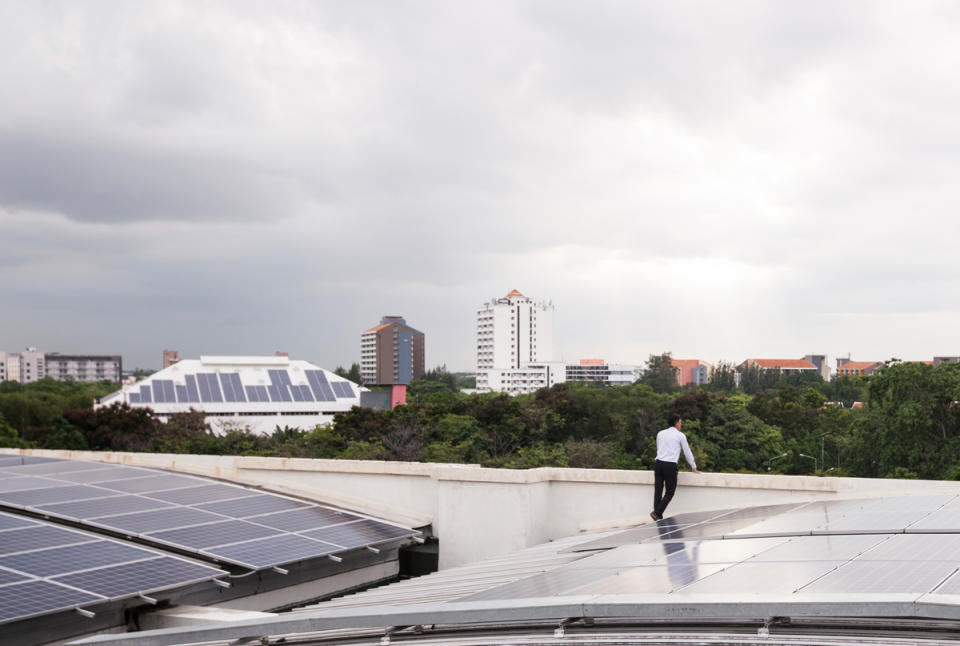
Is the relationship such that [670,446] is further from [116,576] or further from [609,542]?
[116,576]

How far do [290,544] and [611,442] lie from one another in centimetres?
4985

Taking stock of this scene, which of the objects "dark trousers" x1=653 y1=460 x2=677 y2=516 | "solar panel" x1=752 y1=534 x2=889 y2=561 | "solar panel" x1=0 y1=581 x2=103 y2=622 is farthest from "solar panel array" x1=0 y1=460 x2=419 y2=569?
"solar panel" x1=752 y1=534 x2=889 y2=561

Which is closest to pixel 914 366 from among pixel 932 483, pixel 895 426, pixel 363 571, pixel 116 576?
pixel 895 426

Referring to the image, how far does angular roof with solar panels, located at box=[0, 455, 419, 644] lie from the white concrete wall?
91 centimetres

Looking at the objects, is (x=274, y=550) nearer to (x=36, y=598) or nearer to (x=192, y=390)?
(x=36, y=598)

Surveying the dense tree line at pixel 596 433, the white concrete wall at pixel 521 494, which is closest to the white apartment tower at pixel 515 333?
the dense tree line at pixel 596 433

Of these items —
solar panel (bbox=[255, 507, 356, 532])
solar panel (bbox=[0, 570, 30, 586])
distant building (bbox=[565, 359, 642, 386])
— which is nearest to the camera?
solar panel (bbox=[0, 570, 30, 586])

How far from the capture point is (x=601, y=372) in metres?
195

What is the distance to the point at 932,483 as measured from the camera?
10.2 m

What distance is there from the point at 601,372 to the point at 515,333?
23.8 metres

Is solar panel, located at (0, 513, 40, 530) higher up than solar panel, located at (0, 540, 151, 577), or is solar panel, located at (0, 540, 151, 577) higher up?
solar panel, located at (0, 513, 40, 530)

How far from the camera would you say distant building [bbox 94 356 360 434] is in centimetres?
7756

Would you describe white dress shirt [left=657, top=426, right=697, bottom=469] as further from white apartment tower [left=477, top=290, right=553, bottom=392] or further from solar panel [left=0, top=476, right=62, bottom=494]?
white apartment tower [left=477, top=290, right=553, bottom=392]

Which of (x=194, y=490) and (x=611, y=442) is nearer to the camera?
(x=194, y=490)
